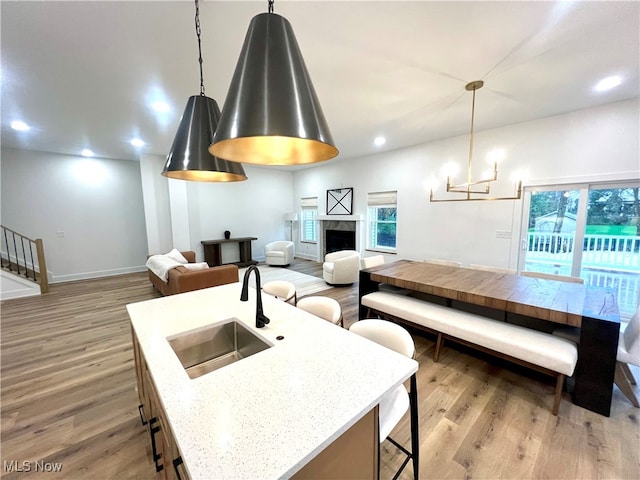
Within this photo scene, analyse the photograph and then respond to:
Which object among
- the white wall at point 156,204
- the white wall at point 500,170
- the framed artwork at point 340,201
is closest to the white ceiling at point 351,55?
the white wall at point 500,170

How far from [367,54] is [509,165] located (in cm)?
318

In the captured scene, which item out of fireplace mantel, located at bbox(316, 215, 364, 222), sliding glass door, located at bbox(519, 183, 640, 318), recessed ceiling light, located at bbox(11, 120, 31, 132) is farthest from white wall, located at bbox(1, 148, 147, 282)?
sliding glass door, located at bbox(519, 183, 640, 318)

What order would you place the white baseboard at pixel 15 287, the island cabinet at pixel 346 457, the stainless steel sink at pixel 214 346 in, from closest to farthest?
the island cabinet at pixel 346 457 < the stainless steel sink at pixel 214 346 < the white baseboard at pixel 15 287

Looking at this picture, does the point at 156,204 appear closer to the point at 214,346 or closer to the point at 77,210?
the point at 77,210

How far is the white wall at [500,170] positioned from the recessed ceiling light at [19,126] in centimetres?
578

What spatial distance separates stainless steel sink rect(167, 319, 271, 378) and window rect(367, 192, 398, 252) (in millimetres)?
4625

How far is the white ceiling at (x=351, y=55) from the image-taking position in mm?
1704

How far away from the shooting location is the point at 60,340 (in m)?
2.99

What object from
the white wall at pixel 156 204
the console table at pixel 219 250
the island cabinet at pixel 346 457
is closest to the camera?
the island cabinet at pixel 346 457

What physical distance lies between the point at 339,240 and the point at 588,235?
15.2ft

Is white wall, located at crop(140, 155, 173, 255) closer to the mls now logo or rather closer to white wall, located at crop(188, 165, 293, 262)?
white wall, located at crop(188, 165, 293, 262)

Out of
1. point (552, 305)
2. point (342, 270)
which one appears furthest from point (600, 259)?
point (342, 270)

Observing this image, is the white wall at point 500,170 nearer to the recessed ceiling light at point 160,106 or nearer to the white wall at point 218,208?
the white wall at point 218,208

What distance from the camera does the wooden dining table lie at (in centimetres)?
178
